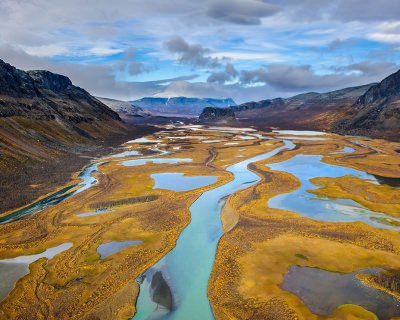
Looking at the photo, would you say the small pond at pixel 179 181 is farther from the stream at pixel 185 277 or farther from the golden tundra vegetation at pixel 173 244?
the stream at pixel 185 277

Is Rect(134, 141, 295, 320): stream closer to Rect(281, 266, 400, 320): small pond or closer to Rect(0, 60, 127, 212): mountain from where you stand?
Rect(281, 266, 400, 320): small pond

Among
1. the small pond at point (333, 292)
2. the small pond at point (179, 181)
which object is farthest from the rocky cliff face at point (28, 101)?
the small pond at point (333, 292)

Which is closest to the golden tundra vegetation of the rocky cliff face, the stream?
the stream

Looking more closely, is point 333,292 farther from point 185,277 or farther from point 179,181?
point 179,181

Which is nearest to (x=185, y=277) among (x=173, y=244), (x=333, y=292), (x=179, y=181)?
(x=173, y=244)

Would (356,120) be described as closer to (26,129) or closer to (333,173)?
(333,173)

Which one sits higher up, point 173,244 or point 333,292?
point 173,244

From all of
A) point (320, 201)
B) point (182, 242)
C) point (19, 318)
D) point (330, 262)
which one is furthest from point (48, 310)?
point (320, 201)
